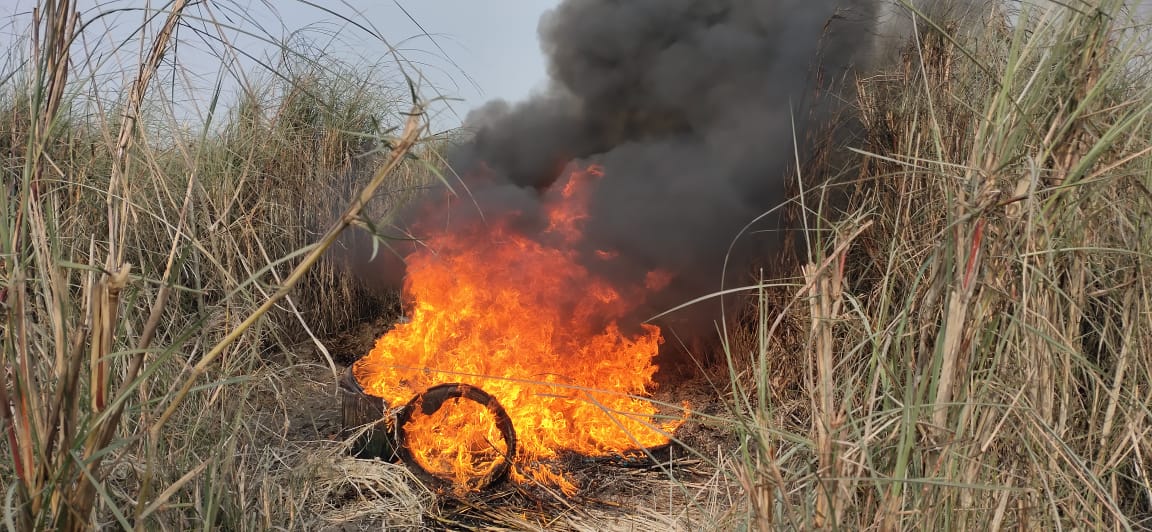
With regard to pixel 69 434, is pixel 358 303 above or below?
below

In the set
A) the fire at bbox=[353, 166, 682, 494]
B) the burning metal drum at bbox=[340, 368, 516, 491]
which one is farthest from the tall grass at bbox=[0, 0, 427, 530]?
the fire at bbox=[353, 166, 682, 494]

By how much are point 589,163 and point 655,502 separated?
3.05 meters

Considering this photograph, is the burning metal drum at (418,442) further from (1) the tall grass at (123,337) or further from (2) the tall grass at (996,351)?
(2) the tall grass at (996,351)

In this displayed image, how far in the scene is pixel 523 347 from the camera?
448 cm

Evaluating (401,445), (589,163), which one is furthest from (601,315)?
(401,445)

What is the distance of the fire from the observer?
12.6 feet

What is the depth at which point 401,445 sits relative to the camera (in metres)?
3.68

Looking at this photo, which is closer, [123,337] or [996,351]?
[996,351]

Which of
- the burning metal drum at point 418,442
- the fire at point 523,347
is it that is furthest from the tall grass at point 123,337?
the fire at point 523,347

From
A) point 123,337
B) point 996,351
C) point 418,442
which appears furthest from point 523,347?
point 996,351

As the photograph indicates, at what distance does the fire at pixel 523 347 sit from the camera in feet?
12.6

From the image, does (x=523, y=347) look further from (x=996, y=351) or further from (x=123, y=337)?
(x=996, y=351)

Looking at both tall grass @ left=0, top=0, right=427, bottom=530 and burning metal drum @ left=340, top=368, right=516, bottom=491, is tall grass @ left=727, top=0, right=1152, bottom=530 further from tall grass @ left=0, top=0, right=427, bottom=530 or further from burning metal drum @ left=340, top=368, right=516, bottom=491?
burning metal drum @ left=340, top=368, right=516, bottom=491

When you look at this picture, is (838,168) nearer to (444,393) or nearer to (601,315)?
(601,315)
